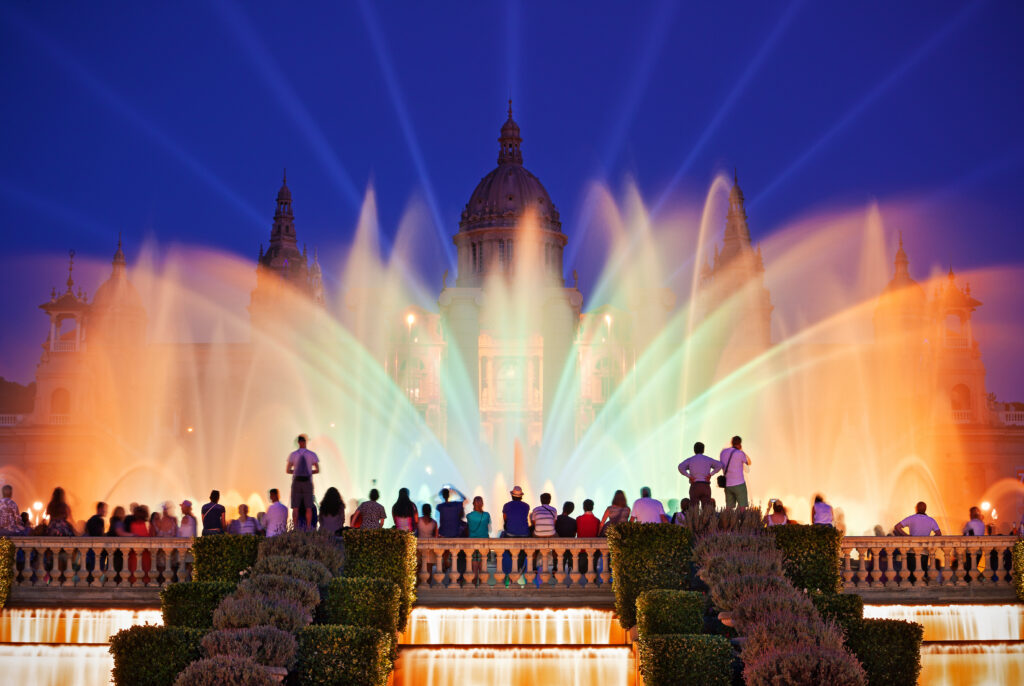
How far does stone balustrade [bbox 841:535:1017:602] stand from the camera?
1633 centimetres

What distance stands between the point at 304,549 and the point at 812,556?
19.4ft

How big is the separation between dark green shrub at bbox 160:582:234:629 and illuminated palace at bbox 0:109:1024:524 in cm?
5775

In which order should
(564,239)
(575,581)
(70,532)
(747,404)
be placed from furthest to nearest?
(564,239) < (747,404) < (70,532) < (575,581)

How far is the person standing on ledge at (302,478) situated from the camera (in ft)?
59.0

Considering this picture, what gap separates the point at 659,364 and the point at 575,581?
192 feet

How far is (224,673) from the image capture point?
1094 cm

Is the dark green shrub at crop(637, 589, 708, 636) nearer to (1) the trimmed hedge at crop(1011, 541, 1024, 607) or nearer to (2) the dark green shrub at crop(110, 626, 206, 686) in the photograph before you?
(2) the dark green shrub at crop(110, 626, 206, 686)

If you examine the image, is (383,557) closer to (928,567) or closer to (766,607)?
(766,607)

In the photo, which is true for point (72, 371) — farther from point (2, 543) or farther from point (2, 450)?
point (2, 543)

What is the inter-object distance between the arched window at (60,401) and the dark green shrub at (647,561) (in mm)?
63456

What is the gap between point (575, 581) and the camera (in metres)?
16.1

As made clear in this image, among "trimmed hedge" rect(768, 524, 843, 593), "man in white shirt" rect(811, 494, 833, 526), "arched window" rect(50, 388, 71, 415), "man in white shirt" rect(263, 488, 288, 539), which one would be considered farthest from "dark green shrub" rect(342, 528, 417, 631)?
"arched window" rect(50, 388, 71, 415)

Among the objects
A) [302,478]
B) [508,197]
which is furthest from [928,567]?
[508,197]

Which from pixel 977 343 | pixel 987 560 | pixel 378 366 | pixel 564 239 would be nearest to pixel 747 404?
pixel 977 343
